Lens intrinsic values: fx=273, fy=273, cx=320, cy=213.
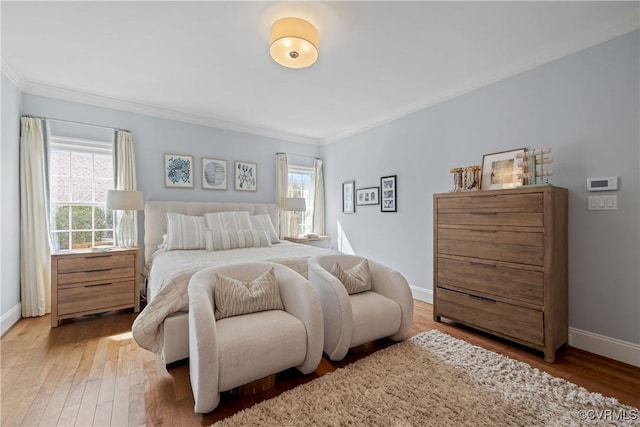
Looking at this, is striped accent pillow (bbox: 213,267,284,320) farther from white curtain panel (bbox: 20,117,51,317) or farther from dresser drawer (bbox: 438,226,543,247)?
white curtain panel (bbox: 20,117,51,317)

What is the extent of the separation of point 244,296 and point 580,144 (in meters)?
3.08

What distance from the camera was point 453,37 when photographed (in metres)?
2.29

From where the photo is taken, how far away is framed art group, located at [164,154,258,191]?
13.1 ft

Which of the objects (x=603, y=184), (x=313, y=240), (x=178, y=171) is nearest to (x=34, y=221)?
(x=178, y=171)

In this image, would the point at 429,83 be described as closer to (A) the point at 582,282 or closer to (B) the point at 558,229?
(B) the point at 558,229

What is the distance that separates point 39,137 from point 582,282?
5721 mm

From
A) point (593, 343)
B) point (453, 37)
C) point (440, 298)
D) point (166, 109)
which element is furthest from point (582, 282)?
point (166, 109)

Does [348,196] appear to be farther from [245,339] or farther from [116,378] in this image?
[116,378]

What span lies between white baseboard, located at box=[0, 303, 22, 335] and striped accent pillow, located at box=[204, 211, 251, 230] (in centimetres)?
205

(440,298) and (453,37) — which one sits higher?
(453,37)

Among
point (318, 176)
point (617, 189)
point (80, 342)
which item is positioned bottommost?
point (80, 342)

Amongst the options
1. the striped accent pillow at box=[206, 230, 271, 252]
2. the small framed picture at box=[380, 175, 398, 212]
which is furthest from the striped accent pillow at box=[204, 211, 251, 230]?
the small framed picture at box=[380, 175, 398, 212]

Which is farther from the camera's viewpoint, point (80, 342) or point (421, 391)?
point (80, 342)

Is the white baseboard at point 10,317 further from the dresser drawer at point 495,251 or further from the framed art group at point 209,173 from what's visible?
the dresser drawer at point 495,251
